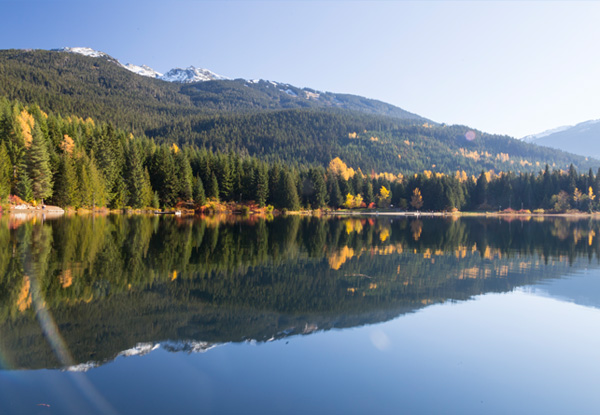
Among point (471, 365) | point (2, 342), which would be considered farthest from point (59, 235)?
point (471, 365)

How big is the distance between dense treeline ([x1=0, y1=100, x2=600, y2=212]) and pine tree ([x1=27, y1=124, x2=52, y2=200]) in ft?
0.44

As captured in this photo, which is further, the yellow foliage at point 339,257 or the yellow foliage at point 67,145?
the yellow foliage at point 67,145

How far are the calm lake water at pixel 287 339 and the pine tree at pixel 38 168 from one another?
48786 mm

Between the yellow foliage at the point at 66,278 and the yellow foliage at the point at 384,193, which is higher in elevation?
the yellow foliage at the point at 384,193

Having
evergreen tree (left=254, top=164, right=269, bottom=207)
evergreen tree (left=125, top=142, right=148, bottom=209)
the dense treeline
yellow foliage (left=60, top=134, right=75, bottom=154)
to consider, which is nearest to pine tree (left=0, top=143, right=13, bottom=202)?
the dense treeline

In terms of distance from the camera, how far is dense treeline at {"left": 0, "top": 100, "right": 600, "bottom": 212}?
61.4 meters

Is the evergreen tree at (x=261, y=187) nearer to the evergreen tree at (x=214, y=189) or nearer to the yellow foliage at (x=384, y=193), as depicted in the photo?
the evergreen tree at (x=214, y=189)

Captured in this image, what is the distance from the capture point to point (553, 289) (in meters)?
15.9

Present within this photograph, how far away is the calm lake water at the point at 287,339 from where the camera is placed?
676 cm

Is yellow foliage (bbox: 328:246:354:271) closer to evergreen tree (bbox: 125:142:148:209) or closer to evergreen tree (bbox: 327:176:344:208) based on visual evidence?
evergreen tree (bbox: 125:142:148:209)

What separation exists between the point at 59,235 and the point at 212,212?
65363 millimetres

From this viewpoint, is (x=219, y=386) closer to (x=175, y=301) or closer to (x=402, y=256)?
(x=175, y=301)

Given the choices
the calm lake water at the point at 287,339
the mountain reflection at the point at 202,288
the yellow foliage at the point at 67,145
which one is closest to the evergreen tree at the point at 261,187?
the yellow foliage at the point at 67,145

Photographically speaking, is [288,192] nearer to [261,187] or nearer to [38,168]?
[261,187]
